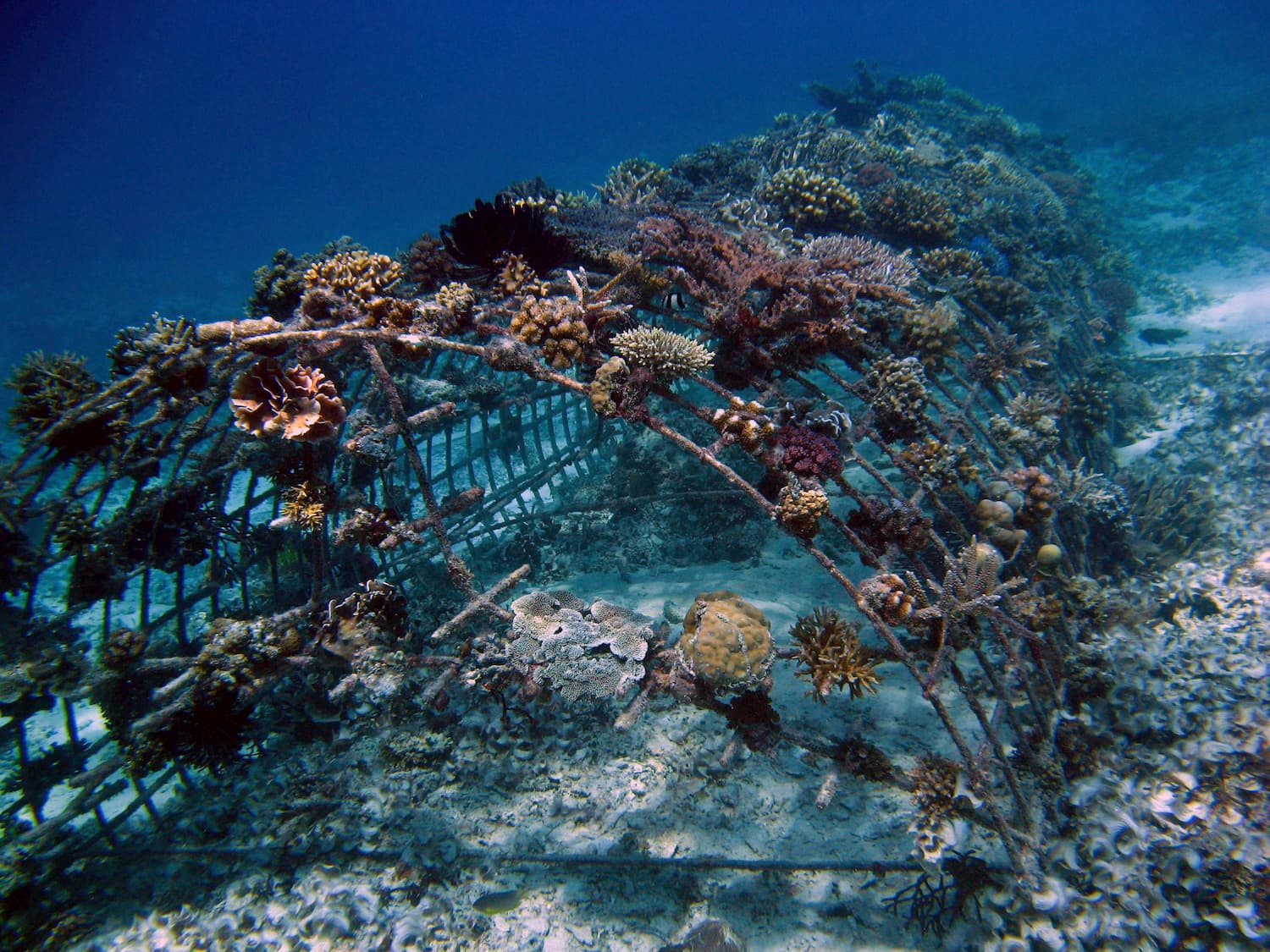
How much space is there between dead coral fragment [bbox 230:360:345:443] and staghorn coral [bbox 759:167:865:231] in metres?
8.42

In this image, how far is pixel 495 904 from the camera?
4.13 meters

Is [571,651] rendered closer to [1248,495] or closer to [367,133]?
[1248,495]

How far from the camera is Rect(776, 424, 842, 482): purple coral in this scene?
4496 mm

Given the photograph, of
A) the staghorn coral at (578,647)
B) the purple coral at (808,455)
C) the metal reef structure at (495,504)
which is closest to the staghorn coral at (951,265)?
the metal reef structure at (495,504)

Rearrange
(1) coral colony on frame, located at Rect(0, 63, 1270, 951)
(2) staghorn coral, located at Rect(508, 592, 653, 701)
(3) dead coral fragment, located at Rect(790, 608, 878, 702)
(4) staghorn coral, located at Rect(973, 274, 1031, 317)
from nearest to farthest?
(1) coral colony on frame, located at Rect(0, 63, 1270, 951) < (3) dead coral fragment, located at Rect(790, 608, 878, 702) < (2) staghorn coral, located at Rect(508, 592, 653, 701) < (4) staghorn coral, located at Rect(973, 274, 1031, 317)

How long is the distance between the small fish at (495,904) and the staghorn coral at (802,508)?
12.2 ft

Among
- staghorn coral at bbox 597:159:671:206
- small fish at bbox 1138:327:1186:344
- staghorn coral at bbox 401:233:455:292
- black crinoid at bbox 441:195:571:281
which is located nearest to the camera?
black crinoid at bbox 441:195:571:281

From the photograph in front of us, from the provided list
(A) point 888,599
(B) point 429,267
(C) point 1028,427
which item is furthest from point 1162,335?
(B) point 429,267

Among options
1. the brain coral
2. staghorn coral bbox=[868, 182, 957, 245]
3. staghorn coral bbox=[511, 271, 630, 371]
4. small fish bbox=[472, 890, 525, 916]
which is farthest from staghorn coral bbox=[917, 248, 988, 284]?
small fish bbox=[472, 890, 525, 916]

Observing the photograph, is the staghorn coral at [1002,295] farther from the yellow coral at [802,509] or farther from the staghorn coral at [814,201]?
the yellow coral at [802,509]

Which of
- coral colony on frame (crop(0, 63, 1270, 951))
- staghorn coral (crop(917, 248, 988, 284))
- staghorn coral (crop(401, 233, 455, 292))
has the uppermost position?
staghorn coral (crop(401, 233, 455, 292))

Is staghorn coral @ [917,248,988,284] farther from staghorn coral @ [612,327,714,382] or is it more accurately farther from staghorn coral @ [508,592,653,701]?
staghorn coral @ [508,592,653,701]

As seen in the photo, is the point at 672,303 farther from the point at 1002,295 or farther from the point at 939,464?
the point at 1002,295

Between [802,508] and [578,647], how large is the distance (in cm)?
224
